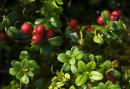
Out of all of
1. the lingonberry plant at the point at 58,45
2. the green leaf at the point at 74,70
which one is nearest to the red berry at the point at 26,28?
the lingonberry plant at the point at 58,45

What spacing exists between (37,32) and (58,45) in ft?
0.53

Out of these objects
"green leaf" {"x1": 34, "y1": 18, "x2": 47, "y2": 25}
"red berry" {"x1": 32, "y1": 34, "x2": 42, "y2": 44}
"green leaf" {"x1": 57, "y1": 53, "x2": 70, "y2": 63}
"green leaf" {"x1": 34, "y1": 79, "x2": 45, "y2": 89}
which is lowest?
"green leaf" {"x1": 34, "y1": 79, "x2": 45, "y2": 89}

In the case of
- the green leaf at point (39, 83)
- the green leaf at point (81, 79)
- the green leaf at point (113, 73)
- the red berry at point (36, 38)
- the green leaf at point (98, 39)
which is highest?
the red berry at point (36, 38)

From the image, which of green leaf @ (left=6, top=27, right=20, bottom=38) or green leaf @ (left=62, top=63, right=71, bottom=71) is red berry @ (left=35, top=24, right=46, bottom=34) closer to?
green leaf @ (left=6, top=27, right=20, bottom=38)

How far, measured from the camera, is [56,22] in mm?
2471

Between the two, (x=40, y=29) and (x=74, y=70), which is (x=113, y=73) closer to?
(x=74, y=70)

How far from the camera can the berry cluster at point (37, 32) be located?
2.40 meters

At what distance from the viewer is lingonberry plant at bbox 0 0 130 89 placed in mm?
2371

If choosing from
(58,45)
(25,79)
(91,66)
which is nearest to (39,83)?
(25,79)

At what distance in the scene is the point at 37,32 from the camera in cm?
239

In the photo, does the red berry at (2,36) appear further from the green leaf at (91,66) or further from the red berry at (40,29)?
the green leaf at (91,66)

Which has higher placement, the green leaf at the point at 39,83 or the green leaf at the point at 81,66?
the green leaf at the point at 81,66

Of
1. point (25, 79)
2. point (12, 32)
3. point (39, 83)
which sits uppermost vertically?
point (12, 32)

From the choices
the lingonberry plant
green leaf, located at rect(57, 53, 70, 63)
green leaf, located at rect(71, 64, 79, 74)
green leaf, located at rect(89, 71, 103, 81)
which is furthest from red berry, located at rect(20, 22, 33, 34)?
green leaf, located at rect(89, 71, 103, 81)
